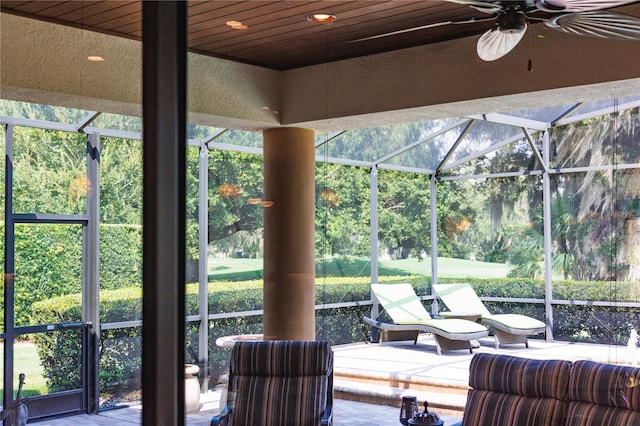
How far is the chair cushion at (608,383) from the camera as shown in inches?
92.3

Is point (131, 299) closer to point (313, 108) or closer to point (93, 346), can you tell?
point (93, 346)

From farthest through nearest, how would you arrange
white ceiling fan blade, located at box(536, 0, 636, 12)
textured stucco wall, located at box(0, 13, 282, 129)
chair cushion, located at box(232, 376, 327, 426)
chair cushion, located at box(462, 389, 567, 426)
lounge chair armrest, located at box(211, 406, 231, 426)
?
1. chair cushion, located at box(462, 389, 567, 426)
2. chair cushion, located at box(232, 376, 327, 426)
3. white ceiling fan blade, located at box(536, 0, 636, 12)
4. lounge chair armrest, located at box(211, 406, 231, 426)
5. textured stucco wall, located at box(0, 13, 282, 129)

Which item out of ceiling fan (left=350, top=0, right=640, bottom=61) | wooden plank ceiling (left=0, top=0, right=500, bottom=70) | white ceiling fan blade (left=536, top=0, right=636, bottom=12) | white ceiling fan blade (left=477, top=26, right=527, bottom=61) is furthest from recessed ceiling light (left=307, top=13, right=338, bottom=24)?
white ceiling fan blade (left=536, top=0, right=636, bottom=12)

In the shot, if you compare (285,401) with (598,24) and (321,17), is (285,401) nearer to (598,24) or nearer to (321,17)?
(321,17)

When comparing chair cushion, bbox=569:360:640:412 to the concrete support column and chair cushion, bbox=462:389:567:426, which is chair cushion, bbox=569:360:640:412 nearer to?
chair cushion, bbox=462:389:567:426

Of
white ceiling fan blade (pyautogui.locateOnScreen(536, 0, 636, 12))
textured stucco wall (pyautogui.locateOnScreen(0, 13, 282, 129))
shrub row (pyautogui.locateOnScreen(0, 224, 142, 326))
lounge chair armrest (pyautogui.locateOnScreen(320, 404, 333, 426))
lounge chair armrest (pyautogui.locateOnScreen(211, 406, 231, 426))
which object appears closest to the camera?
textured stucco wall (pyautogui.locateOnScreen(0, 13, 282, 129))

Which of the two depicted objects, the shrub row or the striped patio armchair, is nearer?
the shrub row

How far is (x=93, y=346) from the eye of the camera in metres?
1.69

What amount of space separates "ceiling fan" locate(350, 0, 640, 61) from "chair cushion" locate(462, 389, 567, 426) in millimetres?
1286

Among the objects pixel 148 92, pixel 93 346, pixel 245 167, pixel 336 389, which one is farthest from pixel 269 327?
pixel 148 92

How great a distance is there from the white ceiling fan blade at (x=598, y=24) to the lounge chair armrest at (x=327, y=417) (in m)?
1.66

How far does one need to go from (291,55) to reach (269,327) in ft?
3.27

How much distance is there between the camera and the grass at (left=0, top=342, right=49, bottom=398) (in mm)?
1664

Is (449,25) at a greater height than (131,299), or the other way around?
(449,25)
